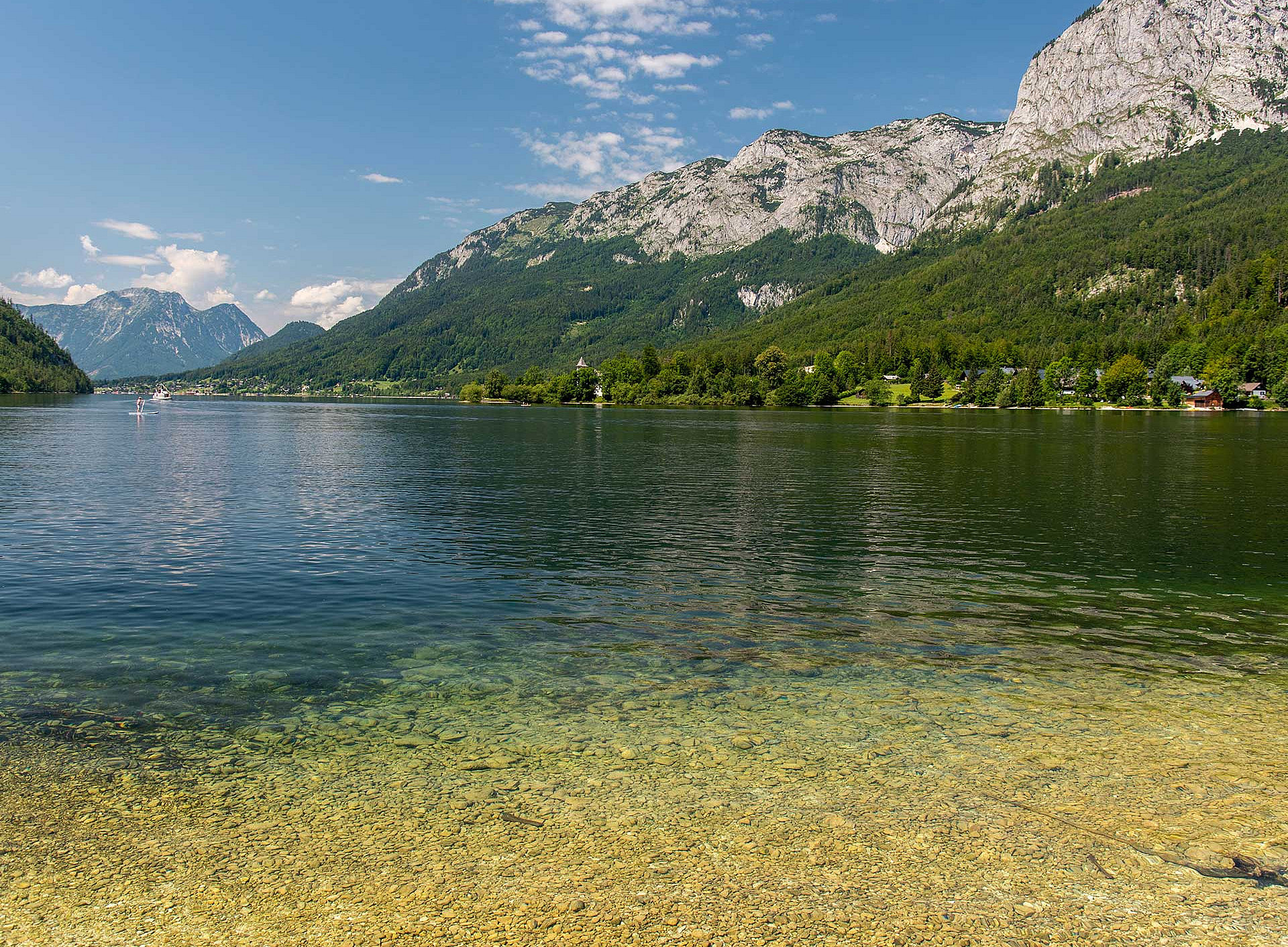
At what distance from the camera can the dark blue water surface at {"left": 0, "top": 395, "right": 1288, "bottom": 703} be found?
19266mm

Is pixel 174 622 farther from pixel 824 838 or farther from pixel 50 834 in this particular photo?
pixel 824 838

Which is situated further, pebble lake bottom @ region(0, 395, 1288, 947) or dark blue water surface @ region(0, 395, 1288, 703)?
dark blue water surface @ region(0, 395, 1288, 703)

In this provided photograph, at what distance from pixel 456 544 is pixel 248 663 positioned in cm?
1622

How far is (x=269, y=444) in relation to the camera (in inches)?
3538

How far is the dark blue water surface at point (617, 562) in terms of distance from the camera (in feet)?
63.2

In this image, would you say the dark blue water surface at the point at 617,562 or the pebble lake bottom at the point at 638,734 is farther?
the dark blue water surface at the point at 617,562

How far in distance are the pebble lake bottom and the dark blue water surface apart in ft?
0.76

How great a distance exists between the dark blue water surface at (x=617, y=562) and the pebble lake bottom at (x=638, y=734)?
231 millimetres

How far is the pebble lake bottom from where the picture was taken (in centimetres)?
864

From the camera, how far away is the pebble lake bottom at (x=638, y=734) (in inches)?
340

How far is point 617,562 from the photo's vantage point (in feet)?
99.6

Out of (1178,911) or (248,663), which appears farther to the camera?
(248,663)

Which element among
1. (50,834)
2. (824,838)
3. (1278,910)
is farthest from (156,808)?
(1278,910)

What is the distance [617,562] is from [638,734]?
16.7m
